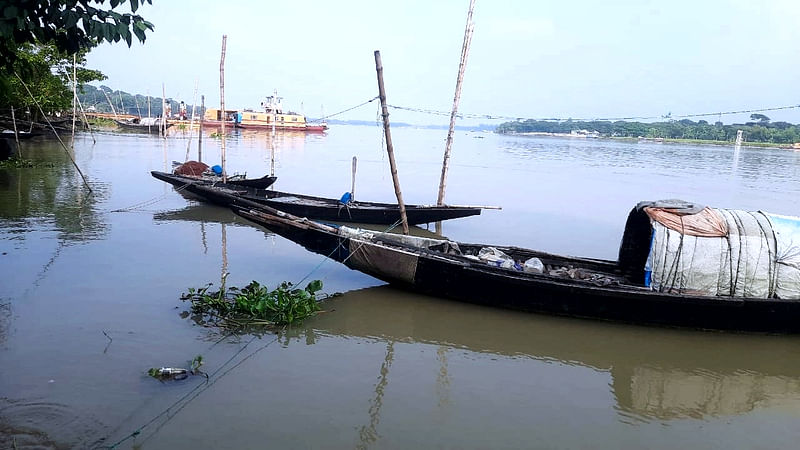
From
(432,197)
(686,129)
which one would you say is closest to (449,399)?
(432,197)

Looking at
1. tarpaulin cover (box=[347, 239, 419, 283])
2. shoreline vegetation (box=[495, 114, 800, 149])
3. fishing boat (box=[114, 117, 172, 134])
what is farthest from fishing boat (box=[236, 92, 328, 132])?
tarpaulin cover (box=[347, 239, 419, 283])

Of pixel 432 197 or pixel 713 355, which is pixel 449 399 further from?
pixel 432 197

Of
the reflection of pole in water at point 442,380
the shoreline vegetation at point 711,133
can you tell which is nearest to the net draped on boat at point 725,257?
the reflection of pole in water at point 442,380

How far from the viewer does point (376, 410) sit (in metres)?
5.09

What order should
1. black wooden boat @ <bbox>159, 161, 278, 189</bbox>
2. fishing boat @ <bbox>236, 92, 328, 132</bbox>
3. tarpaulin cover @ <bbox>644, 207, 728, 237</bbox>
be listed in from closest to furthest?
tarpaulin cover @ <bbox>644, 207, 728, 237</bbox>
black wooden boat @ <bbox>159, 161, 278, 189</bbox>
fishing boat @ <bbox>236, 92, 328, 132</bbox>

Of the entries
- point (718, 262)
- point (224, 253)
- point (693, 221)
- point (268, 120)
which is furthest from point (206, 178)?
point (268, 120)

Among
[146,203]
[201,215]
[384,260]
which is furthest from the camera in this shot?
[146,203]

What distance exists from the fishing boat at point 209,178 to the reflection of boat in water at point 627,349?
8.18 meters

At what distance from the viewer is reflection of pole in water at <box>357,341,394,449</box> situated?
4613mm

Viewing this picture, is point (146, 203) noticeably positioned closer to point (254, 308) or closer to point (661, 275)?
point (254, 308)

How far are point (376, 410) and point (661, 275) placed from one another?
4084 millimetres

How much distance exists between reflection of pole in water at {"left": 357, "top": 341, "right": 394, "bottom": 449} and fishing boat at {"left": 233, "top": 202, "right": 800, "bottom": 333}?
1619 mm

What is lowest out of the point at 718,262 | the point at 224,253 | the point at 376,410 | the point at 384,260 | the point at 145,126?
the point at 376,410

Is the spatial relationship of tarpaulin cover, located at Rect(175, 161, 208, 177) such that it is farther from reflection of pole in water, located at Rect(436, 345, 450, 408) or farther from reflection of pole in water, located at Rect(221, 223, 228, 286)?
reflection of pole in water, located at Rect(436, 345, 450, 408)
